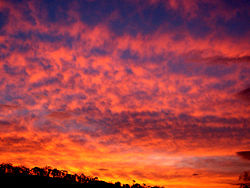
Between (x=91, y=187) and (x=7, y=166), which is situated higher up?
(x=7, y=166)

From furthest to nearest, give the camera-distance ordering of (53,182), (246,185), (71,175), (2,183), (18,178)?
(246,185)
(71,175)
(53,182)
(18,178)
(2,183)

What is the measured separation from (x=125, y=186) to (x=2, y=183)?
1710 centimetres

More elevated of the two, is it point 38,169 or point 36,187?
point 38,169

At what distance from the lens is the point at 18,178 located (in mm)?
29766

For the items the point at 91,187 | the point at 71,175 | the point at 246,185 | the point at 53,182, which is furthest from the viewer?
the point at 246,185

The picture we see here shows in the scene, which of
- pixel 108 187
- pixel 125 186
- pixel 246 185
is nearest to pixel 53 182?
pixel 108 187

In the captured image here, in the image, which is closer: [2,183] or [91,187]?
[2,183]

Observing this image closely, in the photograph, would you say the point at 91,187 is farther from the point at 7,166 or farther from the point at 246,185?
the point at 246,185

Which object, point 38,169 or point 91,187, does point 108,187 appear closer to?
point 91,187

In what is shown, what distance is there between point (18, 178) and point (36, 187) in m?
2.08

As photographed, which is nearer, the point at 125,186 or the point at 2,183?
the point at 2,183

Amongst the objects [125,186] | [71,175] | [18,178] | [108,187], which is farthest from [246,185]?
[18,178]

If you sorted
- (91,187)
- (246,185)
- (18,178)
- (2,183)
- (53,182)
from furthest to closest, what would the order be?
(246,185) → (91,187) → (53,182) → (18,178) → (2,183)

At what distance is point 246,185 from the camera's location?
159 ft
